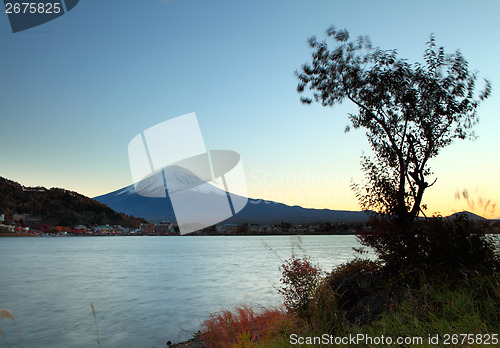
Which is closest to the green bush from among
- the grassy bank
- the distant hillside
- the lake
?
the grassy bank

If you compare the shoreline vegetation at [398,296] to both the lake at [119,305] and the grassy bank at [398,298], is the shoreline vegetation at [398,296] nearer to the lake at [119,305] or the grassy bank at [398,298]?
the grassy bank at [398,298]

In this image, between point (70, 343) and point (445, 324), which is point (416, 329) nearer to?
point (445, 324)

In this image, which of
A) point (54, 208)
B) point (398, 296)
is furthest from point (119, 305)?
point (54, 208)

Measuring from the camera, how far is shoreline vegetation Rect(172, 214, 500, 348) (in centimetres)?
530

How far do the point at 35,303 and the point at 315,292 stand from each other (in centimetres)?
2746

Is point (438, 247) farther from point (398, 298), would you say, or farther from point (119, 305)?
point (119, 305)

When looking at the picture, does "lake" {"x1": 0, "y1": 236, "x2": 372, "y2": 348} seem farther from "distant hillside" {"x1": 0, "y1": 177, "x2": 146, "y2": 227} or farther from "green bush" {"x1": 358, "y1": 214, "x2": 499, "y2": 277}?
"distant hillside" {"x1": 0, "y1": 177, "x2": 146, "y2": 227}

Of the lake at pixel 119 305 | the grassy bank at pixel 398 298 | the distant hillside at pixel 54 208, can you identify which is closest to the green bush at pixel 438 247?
the grassy bank at pixel 398 298

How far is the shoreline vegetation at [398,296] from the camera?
5.30 meters

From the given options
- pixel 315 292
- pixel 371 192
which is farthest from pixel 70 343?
pixel 371 192

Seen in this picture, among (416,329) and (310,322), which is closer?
(416,329)

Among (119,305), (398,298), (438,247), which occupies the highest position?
(438,247)

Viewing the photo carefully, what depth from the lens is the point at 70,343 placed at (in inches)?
581

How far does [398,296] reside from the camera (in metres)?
7.82
